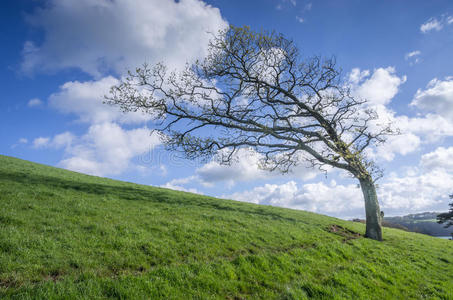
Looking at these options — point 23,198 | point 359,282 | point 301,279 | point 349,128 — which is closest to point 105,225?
point 23,198

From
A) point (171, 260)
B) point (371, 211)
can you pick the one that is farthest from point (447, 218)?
point (171, 260)

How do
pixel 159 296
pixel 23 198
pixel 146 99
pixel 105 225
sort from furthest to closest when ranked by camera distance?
1. pixel 146 99
2. pixel 23 198
3. pixel 105 225
4. pixel 159 296

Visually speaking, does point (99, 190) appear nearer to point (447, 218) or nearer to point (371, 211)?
point (371, 211)

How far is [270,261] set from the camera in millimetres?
9070

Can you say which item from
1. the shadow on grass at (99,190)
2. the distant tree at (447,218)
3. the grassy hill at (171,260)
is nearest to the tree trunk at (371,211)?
the grassy hill at (171,260)

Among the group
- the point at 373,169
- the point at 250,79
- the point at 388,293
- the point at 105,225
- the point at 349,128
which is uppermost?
the point at 250,79

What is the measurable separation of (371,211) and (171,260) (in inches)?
750

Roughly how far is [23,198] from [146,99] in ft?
39.4

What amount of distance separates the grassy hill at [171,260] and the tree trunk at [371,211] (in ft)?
15.2

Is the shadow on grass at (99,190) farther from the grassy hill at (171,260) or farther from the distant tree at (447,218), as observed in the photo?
the distant tree at (447,218)

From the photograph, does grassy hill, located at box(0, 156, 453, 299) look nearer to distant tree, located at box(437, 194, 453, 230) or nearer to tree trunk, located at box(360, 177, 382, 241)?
tree trunk, located at box(360, 177, 382, 241)

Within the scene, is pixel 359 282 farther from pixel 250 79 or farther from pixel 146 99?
pixel 146 99

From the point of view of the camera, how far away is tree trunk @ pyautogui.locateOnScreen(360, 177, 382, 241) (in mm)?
19109

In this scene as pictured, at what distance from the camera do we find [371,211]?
64.3 ft
